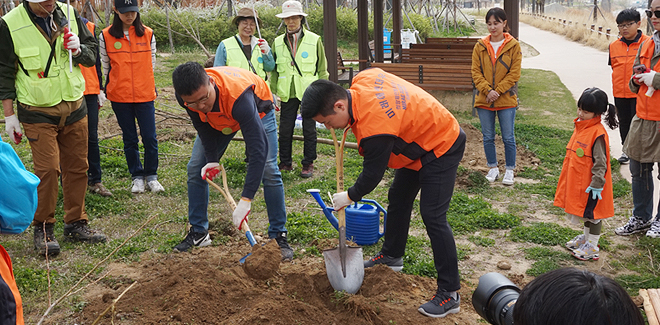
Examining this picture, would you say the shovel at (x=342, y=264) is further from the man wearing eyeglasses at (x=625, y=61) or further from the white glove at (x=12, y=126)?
the man wearing eyeglasses at (x=625, y=61)

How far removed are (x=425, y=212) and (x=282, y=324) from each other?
1104 millimetres

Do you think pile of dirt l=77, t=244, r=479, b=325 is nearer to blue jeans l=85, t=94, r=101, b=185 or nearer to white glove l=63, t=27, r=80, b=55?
white glove l=63, t=27, r=80, b=55

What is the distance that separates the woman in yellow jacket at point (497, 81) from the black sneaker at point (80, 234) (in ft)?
14.0

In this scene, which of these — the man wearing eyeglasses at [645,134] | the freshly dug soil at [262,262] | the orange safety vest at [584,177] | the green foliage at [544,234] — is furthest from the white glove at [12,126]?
the man wearing eyeglasses at [645,134]

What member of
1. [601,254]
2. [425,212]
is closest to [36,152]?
[425,212]

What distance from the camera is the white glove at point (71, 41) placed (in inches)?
175

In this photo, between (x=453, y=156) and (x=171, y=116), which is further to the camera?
(x=171, y=116)

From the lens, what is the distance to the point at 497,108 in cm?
647

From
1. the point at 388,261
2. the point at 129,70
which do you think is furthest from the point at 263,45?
the point at 388,261

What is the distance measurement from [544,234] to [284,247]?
90.4 inches

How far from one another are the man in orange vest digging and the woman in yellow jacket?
3066 millimetres

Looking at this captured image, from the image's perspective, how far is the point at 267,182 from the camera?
438 centimetres

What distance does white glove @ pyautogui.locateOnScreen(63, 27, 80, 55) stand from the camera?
4438mm

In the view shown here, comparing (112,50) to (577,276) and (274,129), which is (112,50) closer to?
(274,129)
